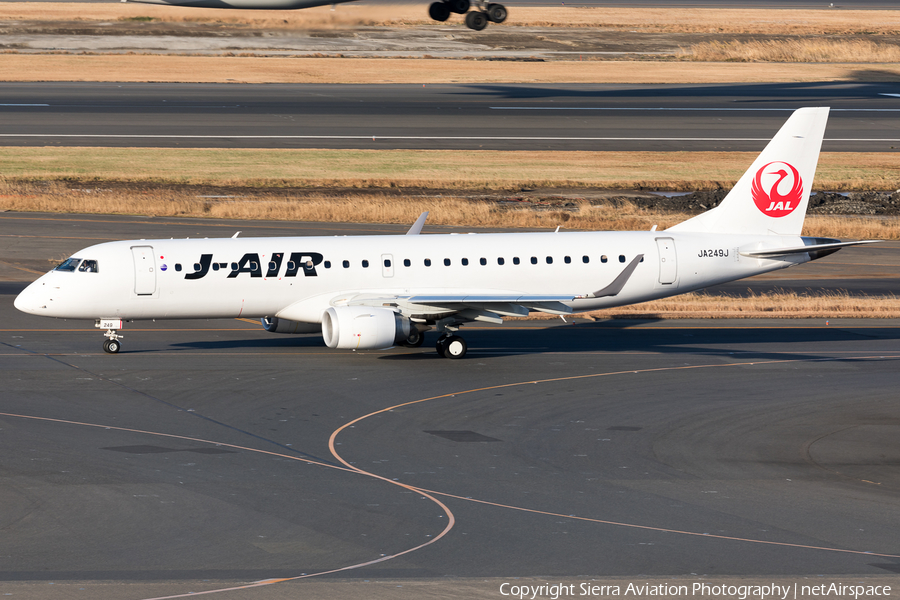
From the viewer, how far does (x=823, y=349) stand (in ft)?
136

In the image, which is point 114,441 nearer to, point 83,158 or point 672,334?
point 672,334

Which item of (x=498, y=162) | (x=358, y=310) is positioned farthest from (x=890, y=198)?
(x=358, y=310)

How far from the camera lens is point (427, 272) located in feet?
131

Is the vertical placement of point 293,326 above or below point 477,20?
below

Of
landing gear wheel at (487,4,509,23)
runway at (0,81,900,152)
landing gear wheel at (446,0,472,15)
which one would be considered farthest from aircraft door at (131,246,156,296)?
landing gear wheel at (446,0,472,15)

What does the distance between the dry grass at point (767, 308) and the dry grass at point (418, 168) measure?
84.7 feet

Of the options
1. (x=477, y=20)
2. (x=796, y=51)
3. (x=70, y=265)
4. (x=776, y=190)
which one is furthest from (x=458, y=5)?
(x=70, y=265)

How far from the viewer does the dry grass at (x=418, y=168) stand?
7588 centimetres

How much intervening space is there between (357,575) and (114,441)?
10867mm

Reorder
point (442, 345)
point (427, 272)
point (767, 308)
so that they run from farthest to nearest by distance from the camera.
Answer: point (767, 308)
point (427, 272)
point (442, 345)

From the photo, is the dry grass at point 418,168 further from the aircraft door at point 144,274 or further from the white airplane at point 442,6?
the aircraft door at point 144,274

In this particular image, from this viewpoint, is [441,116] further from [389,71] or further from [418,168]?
[389,71]

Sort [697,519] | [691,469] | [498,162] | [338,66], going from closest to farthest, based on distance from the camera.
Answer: [697,519], [691,469], [498,162], [338,66]

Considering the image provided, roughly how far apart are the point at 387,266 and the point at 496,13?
5764 centimetres
